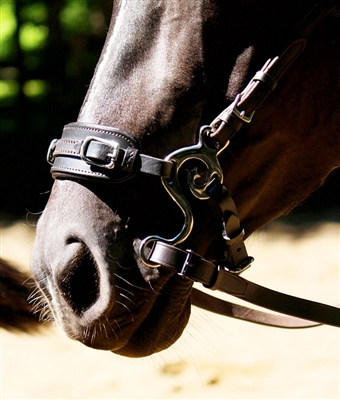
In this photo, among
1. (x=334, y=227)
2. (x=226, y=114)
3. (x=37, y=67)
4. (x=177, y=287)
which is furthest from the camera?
(x=37, y=67)

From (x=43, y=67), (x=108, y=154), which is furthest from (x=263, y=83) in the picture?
(x=43, y=67)

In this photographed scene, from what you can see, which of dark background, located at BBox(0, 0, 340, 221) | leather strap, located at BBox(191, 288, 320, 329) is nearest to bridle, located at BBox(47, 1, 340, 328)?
leather strap, located at BBox(191, 288, 320, 329)

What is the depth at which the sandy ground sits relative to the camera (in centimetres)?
339

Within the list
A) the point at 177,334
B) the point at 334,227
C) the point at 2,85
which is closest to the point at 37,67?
the point at 2,85

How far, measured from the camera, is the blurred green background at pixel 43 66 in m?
6.69

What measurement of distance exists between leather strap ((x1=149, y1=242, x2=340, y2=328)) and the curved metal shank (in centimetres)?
2

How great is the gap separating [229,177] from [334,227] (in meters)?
3.94

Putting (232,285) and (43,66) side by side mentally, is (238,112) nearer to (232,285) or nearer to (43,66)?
(232,285)

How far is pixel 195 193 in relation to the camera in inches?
59.7

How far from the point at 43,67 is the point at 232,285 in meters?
5.76

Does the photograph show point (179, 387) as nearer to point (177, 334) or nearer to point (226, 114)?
point (177, 334)

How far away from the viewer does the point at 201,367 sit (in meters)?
3.62

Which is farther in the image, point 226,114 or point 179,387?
point 179,387

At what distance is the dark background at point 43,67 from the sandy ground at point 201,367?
298cm
